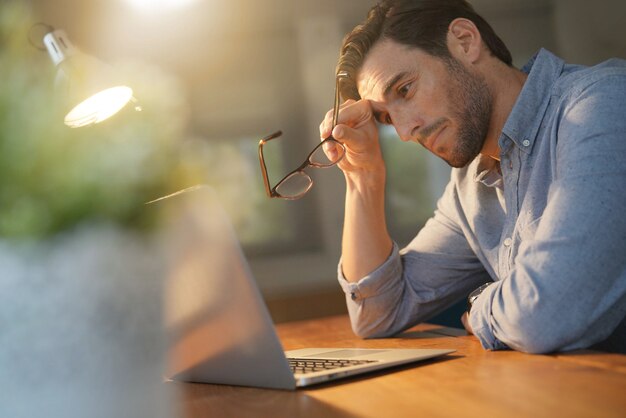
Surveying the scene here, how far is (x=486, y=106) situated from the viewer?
1.44m

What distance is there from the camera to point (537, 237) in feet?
3.25

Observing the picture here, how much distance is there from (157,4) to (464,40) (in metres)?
2.01

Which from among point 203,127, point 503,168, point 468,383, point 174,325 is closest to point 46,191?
point 174,325

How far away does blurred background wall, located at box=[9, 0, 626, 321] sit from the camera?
313cm

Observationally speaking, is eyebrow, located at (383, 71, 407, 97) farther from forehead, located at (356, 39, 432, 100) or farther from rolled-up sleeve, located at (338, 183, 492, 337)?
rolled-up sleeve, located at (338, 183, 492, 337)

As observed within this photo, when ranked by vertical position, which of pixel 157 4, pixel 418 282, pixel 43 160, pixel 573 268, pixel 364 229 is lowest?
pixel 418 282

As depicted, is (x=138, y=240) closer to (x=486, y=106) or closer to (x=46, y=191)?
(x=46, y=191)

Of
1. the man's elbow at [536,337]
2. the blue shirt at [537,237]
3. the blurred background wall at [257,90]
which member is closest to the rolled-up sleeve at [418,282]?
the blue shirt at [537,237]

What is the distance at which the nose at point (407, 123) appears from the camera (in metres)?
1.44

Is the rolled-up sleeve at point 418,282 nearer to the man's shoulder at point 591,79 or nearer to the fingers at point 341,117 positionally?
the fingers at point 341,117

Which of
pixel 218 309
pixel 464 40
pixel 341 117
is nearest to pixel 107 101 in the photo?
pixel 218 309

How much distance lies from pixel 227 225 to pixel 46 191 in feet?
1.22

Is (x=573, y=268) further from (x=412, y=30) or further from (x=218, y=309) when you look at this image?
(x=412, y=30)

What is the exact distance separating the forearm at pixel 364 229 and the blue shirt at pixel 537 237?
0.08 feet
